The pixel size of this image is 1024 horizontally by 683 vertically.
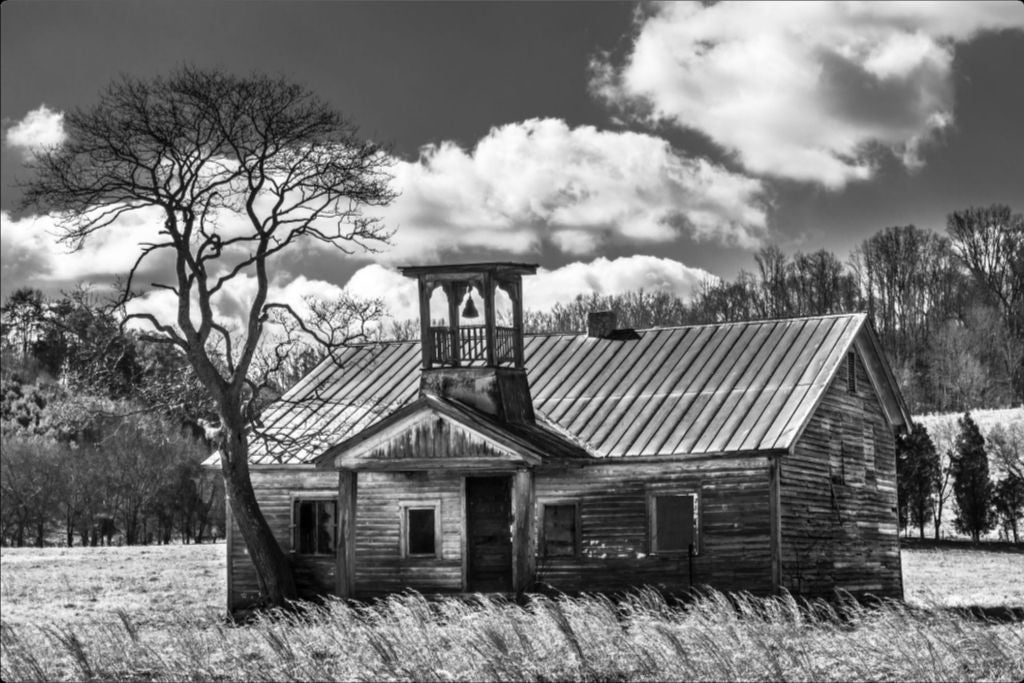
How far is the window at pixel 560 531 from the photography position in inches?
984

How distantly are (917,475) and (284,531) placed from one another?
11739mm

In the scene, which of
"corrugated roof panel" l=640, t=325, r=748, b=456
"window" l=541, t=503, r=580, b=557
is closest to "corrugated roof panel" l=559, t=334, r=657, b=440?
Result: "corrugated roof panel" l=640, t=325, r=748, b=456

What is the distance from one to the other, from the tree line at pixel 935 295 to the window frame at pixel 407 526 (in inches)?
255

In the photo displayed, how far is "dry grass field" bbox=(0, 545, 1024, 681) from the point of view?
15.6m

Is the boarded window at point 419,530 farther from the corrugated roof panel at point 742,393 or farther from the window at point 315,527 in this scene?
the corrugated roof panel at point 742,393

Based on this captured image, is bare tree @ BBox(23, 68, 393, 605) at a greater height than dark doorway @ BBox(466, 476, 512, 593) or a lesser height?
greater

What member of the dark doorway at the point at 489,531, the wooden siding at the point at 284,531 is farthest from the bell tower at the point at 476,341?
the wooden siding at the point at 284,531

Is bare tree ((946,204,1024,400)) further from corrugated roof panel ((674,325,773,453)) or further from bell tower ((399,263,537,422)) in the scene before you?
bell tower ((399,263,537,422))

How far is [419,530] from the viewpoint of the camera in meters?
25.8

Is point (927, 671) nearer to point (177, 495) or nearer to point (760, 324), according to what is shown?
point (760, 324)

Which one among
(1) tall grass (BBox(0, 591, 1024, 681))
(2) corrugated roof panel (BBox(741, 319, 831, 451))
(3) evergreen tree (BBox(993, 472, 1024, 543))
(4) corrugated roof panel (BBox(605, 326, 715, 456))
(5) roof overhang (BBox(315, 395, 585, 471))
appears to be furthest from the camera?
(4) corrugated roof panel (BBox(605, 326, 715, 456))

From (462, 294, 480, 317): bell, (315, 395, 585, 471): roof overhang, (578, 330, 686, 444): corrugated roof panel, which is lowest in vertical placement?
(315, 395, 585, 471): roof overhang

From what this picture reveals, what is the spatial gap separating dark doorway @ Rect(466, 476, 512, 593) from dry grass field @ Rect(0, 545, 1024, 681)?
151 centimetres

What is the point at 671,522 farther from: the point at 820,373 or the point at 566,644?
the point at 566,644
